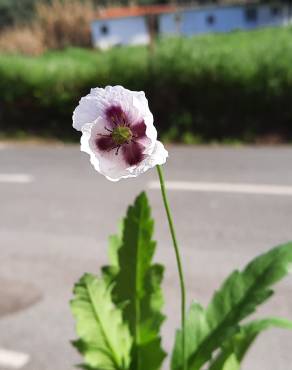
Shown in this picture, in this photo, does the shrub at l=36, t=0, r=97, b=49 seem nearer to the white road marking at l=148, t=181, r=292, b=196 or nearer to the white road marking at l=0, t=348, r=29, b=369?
the white road marking at l=148, t=181, r=292, b=196

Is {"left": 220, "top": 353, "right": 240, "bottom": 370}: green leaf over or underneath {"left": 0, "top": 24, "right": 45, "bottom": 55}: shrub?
over

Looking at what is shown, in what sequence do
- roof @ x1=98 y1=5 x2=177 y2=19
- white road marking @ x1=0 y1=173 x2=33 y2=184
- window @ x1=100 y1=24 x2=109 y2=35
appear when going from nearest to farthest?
white road marking @ x1=0 y1=173 x2=33 y2=184 < roof @ x1=98 y1=5 x2=177 y2=19 < window @ x1=100 y1=24 x2=109 y2=35

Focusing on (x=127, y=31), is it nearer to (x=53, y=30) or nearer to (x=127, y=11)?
(x=127, y=11)

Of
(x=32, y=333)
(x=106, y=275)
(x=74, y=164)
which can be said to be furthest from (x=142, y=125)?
(x=74, y=164)

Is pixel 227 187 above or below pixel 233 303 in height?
below

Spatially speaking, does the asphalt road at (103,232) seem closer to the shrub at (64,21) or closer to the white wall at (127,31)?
the shrub at (64,21)

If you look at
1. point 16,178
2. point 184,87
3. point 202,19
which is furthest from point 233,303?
point 202,19

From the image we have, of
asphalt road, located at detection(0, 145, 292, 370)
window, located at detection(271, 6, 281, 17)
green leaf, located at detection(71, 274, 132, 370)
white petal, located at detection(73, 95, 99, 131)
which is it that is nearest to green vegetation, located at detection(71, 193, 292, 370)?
green leaf, located at detection(71, 274, 132, 370)

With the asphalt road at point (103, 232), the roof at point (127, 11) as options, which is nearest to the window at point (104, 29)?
the roof at point (127, 11)
